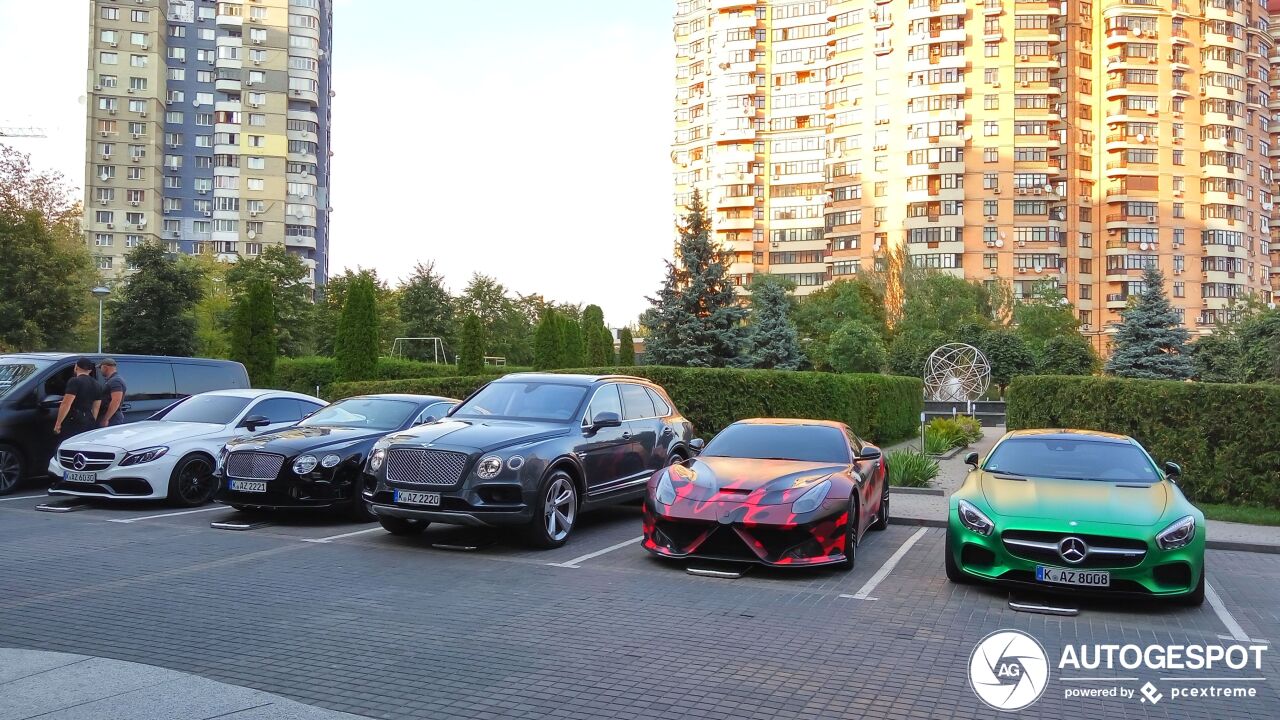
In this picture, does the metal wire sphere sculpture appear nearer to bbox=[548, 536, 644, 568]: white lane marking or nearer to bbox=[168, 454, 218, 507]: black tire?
bbox=[548, 536, 644, 568]: white lane marking

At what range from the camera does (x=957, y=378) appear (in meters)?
45.6

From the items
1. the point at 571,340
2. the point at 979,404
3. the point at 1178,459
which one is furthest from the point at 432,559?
the point at 571,340

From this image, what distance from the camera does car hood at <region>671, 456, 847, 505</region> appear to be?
9133 millimetres

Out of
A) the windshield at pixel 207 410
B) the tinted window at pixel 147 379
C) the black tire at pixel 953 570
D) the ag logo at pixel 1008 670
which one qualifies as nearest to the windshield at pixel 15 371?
the tinted window at pixel 147 379

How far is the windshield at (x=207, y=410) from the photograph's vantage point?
1404cm

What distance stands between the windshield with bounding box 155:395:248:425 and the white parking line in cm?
1217

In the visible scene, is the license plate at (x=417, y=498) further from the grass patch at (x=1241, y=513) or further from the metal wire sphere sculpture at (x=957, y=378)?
the metal wire sphere sculpture at (x=957, y=378)

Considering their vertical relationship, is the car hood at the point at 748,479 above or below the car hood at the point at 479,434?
below

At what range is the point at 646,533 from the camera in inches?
381

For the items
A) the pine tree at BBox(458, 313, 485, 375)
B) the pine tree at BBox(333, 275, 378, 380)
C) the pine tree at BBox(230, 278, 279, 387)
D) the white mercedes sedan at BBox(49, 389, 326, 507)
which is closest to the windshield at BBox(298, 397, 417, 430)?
the white mercedes sedan at BBox(49, 389, 326, 507)

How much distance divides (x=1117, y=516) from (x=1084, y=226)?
8931cm

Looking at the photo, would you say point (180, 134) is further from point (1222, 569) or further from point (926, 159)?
point (1222, 569)

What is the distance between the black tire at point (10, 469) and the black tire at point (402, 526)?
6.67 meters

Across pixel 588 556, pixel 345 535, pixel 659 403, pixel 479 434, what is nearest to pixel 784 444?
pixel 588 556
